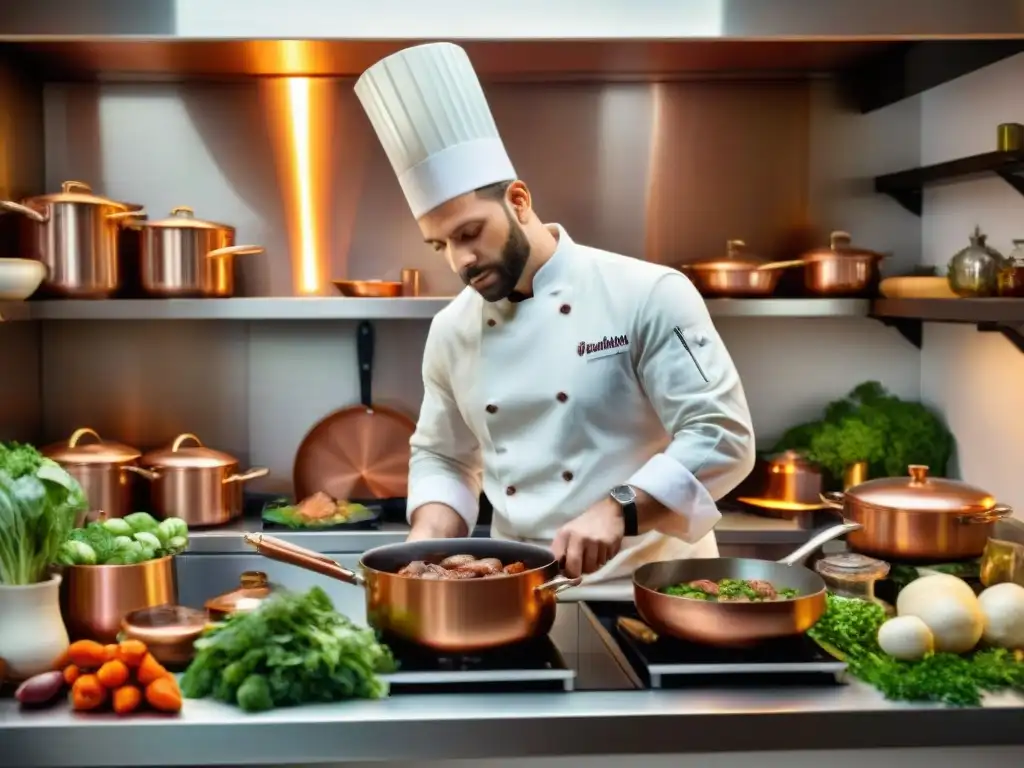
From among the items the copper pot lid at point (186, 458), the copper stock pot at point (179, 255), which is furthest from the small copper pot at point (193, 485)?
the copper stock pot at point (179, 255)

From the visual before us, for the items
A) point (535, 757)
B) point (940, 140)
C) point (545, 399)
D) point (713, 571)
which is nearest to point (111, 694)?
point (535, 757)

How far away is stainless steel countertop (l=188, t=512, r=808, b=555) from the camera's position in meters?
3.27

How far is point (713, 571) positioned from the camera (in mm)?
1786

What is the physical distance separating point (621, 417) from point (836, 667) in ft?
2.72

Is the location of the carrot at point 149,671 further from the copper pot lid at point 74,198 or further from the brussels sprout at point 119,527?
the copper pot lid at point 74,198

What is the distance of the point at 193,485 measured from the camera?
131 inches

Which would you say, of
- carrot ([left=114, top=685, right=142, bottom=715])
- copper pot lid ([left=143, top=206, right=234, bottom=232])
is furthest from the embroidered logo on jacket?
copper pot lid ([left=143, top=206, right=234, bottom=232])

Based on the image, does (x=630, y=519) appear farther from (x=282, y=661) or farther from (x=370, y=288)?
(x=370, y=288)

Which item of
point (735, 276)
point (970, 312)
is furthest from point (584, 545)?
point (735, 276)

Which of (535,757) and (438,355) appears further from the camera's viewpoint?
(438,355)

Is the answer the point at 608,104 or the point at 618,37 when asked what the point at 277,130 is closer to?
the point at 608,104

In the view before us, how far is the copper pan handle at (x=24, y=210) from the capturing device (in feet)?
10.2

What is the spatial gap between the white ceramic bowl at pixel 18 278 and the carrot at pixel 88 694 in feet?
6.02

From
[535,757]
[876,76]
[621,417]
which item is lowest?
[535,757]
